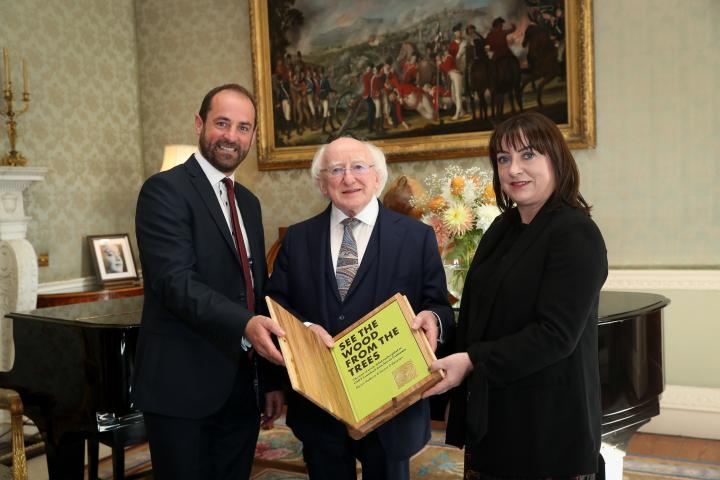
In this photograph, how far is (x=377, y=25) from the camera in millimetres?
4887

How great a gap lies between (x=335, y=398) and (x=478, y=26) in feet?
12.3

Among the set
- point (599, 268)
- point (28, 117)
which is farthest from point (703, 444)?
point (28, 117)

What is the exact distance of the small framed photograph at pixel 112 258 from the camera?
5168mm

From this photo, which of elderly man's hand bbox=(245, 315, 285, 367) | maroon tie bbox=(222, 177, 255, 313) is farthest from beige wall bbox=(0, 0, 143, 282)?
elderly man's hand bbox=(245, 315, 285, 367)

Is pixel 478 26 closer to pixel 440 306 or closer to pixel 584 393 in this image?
pixel 440 306

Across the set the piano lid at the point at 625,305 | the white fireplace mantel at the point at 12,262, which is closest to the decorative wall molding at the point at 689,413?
the piano lid at the point at 625,305

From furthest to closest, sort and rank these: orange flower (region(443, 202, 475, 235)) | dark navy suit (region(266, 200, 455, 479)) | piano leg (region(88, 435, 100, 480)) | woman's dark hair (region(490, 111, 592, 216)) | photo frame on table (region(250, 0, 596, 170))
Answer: photo frame on table (region(250, 0, 596, 170)) < piano leg (region(88, 435, 100, 480)) < orange flower (region(443, 202, 475, 235)) < dark navy suit (region(266, 200, 455, 479)) < woman's dark hair (region(490, 111, 592, 216))

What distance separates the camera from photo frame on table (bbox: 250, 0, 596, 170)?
4.27m

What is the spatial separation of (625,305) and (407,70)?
2.97 metres

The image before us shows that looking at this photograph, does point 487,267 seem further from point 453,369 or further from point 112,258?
point 112,258

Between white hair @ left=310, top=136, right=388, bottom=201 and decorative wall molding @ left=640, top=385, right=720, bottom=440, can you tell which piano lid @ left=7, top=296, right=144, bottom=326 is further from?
decorative wall molding @ left=640, top=385, right=720, bottom=440

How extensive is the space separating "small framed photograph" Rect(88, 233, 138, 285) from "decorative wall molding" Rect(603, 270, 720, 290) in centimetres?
420

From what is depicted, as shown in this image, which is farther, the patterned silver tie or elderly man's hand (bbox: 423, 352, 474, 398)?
the patterned silver tie

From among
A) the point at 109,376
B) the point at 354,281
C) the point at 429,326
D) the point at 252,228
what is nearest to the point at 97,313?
the point at 109,376
